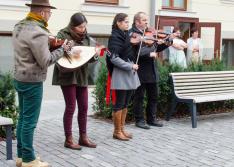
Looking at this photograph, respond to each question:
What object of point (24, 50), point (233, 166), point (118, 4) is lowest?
point (233, 166)

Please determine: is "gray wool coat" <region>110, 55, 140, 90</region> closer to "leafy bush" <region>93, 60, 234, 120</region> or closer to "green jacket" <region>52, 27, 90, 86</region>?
"green jacket" <region>52, 27, 90, 86</region>

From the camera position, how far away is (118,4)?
12.0 metres

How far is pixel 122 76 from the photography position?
682 centimetres

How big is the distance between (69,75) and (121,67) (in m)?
0.87

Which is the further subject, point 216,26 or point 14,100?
point 216,26

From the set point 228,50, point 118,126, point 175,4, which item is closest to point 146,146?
point 118,126

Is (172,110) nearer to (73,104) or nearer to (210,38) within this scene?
(73,104)

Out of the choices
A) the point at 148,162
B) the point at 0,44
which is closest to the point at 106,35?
the point at 0,44

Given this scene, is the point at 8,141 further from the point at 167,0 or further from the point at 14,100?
the point at 167,0

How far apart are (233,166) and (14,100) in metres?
2.94

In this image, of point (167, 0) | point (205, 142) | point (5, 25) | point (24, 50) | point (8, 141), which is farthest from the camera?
point (167, 0)

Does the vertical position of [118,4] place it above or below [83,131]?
above

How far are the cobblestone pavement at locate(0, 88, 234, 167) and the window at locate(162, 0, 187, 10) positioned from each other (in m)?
5.54

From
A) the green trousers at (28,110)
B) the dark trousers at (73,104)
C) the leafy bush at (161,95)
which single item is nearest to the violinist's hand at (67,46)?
the green trousers at (28,110)
